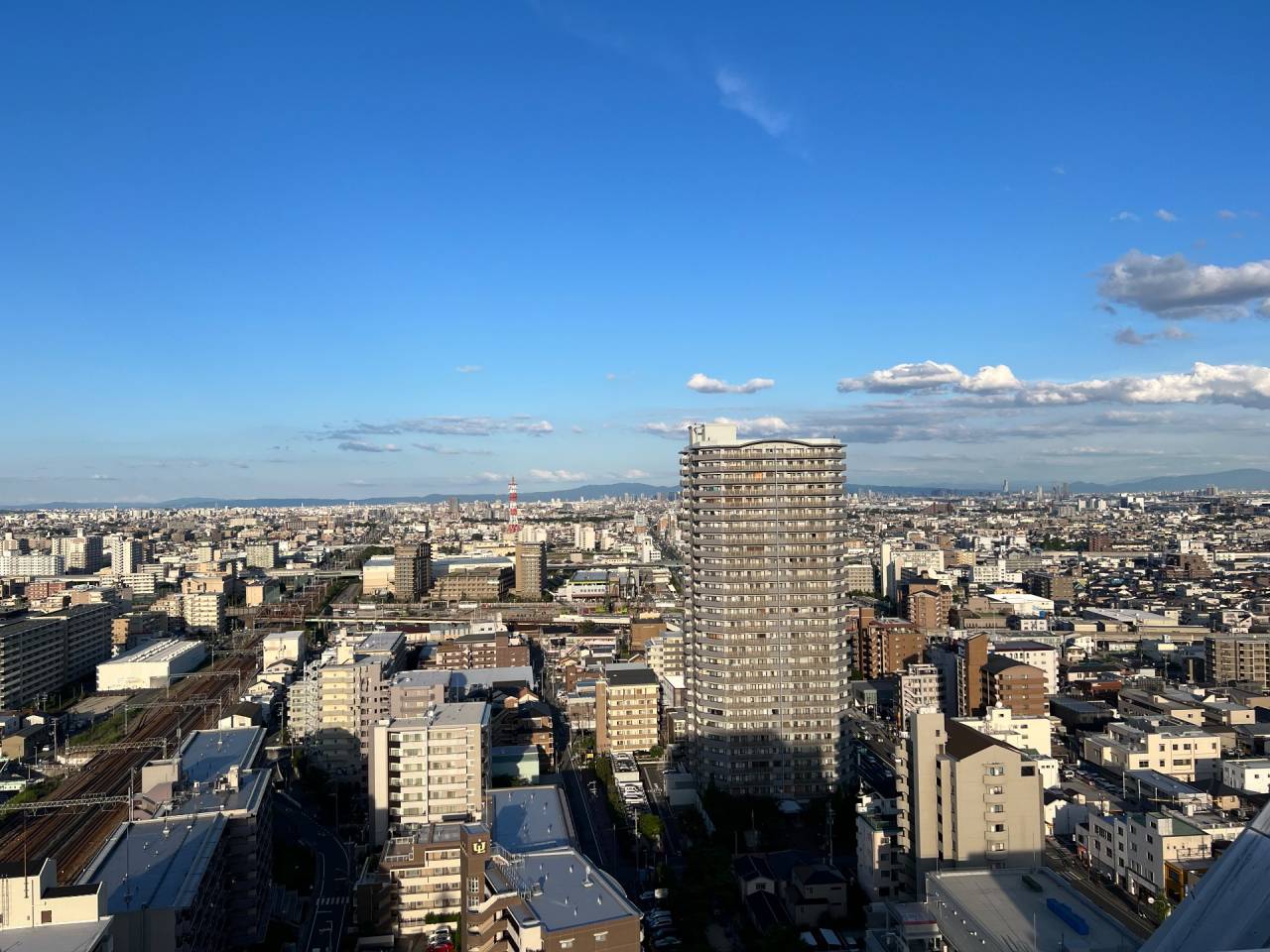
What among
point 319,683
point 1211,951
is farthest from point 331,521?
point 1211,951

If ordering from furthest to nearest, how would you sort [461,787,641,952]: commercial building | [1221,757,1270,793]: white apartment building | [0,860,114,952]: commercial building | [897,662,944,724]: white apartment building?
[897,662,944,724]: white apartment building
[1221,757,1270,793]: white apartment building
[461,787,641,952]: commercial building
[0,860,114,952]: commercial building

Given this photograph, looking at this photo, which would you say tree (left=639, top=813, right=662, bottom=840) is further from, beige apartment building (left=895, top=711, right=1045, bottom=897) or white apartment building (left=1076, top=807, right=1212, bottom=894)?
white apartment building (left=1076, top=807, right=1212, bottom=894)

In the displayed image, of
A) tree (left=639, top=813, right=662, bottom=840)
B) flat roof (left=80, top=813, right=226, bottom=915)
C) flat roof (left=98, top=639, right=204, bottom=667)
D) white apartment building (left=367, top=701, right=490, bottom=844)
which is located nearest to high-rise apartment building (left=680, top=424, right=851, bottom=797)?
tree (left=639, top=813, right=662, bottom=840)

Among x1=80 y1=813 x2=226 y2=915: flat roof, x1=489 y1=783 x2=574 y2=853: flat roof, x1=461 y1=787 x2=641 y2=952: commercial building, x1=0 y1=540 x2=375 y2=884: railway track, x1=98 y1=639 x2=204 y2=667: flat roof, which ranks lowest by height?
x1=0 y1=540 x2=375 y2=884: railway track

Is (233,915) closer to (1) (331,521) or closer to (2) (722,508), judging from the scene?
(2) (722,508)

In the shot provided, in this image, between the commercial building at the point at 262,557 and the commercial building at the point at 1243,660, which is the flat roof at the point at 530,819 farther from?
the commercial building at the point at 262,557

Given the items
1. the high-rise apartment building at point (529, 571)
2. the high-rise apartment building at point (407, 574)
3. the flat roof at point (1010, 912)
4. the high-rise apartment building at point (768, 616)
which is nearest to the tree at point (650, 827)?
the high-rise apartment building at point (768, 616)

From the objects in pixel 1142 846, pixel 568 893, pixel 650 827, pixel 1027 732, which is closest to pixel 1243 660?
pixel 1027 732
